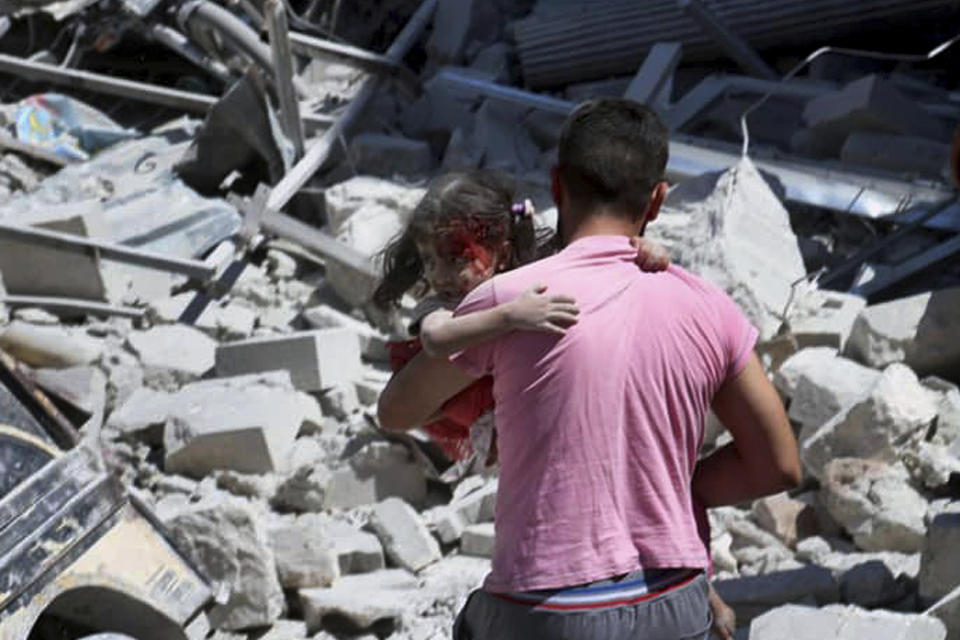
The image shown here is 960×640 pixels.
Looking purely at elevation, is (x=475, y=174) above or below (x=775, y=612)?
above

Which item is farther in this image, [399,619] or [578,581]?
[399,619]

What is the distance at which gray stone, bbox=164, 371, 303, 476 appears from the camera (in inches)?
258

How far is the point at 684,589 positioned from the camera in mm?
2605

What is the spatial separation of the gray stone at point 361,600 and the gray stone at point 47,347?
244 centimetres

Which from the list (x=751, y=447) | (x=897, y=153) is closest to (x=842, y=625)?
(x=751, y=447)

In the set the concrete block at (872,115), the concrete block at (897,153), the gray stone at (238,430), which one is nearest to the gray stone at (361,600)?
the gray stone at (238,430)

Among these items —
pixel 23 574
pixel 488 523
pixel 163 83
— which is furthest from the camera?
pixel 163 83

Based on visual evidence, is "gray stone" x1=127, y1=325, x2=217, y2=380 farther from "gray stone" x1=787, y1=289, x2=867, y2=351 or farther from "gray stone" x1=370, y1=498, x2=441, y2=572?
"gray stone" x1=787, y1=289, x2=867, y2=351

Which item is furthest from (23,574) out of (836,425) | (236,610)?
(836,425)

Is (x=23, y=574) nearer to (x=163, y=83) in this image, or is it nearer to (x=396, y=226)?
(x=396, y=226)

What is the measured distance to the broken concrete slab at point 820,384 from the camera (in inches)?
231

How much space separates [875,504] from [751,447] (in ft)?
9.30

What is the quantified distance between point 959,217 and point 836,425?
1.97 metres

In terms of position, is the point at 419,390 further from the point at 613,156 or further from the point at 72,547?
the point at 72,547
